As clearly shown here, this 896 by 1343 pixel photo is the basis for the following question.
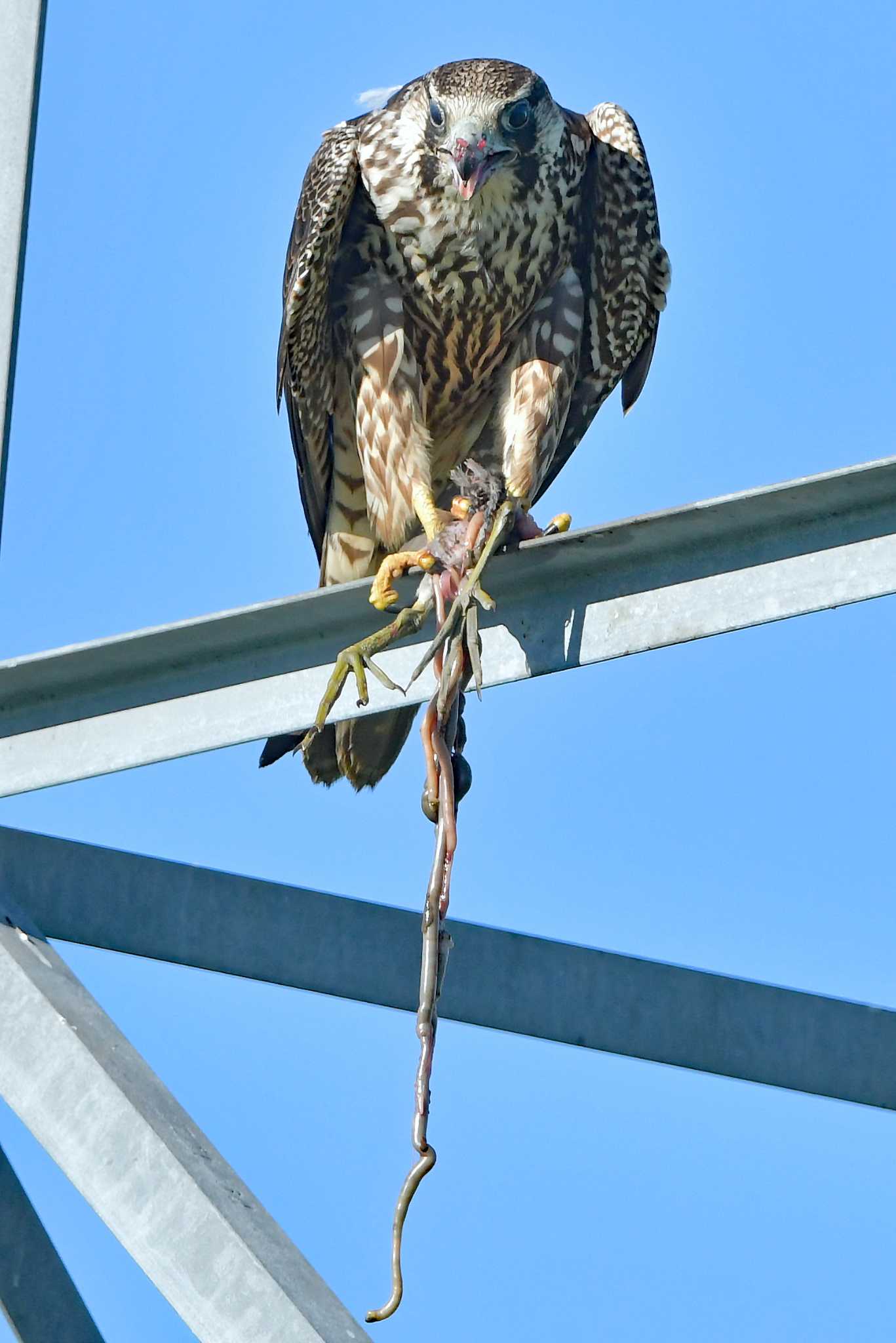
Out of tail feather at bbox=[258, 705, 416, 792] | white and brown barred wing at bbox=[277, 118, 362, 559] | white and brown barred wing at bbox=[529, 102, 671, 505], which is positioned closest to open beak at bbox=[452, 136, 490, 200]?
white and brown barred wing at bbox=[277, 118, 362, 559]

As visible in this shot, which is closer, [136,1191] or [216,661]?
[136,1191]

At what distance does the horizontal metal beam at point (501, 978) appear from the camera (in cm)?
286

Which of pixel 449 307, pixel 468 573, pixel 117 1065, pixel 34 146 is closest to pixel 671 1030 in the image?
pixel 468 573

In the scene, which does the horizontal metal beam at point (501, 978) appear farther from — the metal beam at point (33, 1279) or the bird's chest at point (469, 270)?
the bird's chest at point (469, 270)

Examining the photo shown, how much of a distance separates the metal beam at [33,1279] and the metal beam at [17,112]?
1.33 m

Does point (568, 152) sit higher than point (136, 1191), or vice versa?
point (568, 152)

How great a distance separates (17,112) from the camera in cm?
285

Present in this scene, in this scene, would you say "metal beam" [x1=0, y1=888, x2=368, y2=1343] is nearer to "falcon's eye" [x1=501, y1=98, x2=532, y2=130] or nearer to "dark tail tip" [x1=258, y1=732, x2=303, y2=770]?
"dark tail tip" [x1=258, y1=732, x2=303, y2=770]

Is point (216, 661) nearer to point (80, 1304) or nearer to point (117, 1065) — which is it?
point (117, 1065)

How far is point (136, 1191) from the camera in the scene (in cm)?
221

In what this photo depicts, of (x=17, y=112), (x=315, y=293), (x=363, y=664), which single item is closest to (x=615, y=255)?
(x=315, y=293)

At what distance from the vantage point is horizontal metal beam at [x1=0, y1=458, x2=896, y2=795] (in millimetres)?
2377

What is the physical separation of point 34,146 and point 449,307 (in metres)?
2.12

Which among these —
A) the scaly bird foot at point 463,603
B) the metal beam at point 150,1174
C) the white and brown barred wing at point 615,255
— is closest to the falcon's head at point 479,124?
the white and brown barred wing at point 615,255
